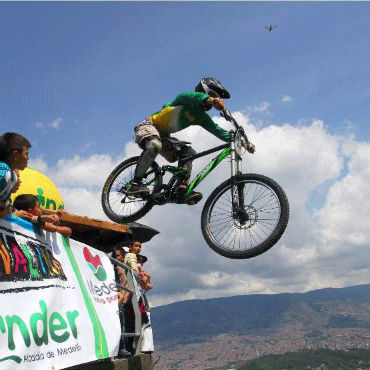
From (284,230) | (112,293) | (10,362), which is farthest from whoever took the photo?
(284,230)

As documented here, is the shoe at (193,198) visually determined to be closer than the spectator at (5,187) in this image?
No

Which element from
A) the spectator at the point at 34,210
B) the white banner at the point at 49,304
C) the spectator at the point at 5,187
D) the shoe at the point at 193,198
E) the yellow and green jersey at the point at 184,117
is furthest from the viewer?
the shoe at the point at 193,198

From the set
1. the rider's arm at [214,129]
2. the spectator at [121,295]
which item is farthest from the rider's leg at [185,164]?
the spectator at [121,295]

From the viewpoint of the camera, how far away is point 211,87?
8.83 metres

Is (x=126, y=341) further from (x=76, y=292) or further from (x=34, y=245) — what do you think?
(x=34, y=245)

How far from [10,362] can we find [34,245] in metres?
1.60

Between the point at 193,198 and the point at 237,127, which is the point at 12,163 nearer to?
the point at 193,198

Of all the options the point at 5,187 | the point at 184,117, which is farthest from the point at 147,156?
the point at 5,187

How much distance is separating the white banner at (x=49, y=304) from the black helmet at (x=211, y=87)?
405 centimetres

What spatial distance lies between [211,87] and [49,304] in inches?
213

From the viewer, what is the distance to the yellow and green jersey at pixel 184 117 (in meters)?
8.70

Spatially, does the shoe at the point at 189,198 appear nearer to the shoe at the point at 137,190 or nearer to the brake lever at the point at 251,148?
the shoe at the point at 137,190

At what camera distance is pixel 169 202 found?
9.36 metres

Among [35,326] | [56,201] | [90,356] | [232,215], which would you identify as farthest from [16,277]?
[56,201]
